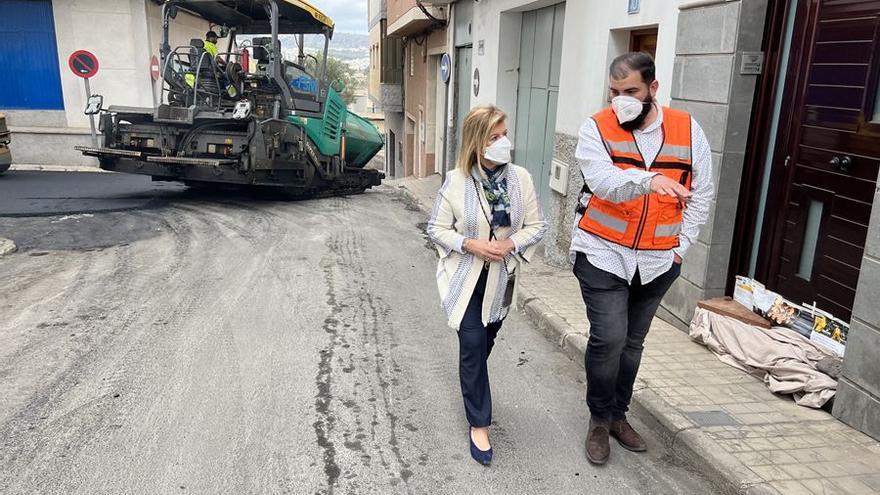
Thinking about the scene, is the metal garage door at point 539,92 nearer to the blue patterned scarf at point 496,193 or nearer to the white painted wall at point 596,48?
the white painted wall at point 596,48

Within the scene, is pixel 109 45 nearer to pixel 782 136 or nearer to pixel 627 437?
pixel 782 136

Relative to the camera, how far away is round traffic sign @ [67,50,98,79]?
1319 centimetres

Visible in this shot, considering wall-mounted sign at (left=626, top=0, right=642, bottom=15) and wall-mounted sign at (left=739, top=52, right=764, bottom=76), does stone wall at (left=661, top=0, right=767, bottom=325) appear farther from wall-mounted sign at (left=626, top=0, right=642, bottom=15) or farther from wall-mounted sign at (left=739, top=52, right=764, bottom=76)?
wall-mounted sign at (left=626, top=0, right=642, bottom=15)

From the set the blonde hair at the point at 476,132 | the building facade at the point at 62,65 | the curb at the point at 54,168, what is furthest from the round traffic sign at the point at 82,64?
the blonde hair at the point at 476,132

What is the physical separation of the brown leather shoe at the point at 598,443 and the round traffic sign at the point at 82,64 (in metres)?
13.4

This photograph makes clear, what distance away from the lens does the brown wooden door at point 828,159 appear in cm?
368

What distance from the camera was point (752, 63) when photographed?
4.38m

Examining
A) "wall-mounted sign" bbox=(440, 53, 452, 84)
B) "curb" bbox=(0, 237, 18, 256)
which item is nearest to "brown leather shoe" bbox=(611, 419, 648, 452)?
"curb" bbox=(0, 237, 18, 256)

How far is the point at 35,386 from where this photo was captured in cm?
388

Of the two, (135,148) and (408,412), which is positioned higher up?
(135,148)

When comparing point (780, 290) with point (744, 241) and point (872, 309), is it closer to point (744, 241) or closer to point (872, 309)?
point (744, 241)

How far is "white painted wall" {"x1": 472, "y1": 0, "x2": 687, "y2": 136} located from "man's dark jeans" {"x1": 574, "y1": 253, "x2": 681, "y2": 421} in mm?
2572

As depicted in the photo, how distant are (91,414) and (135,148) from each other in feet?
24.6

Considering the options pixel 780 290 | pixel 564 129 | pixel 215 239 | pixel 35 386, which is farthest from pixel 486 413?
pixel 215 239
